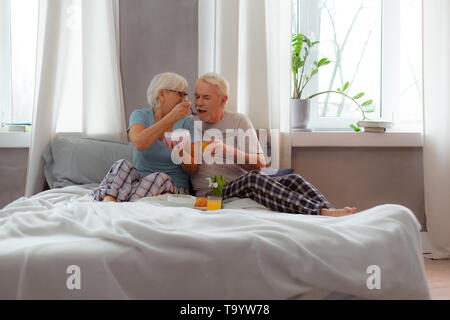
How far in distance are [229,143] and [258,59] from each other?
70 centimetres

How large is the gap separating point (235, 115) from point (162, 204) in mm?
847

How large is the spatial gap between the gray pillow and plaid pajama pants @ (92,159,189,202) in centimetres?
36

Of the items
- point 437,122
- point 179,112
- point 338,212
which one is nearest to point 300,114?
point 437,122

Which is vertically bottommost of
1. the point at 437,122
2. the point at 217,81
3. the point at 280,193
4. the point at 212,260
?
the point at 212,260

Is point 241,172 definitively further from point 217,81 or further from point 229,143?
point 217,81

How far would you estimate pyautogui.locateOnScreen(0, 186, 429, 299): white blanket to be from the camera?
3.78ft

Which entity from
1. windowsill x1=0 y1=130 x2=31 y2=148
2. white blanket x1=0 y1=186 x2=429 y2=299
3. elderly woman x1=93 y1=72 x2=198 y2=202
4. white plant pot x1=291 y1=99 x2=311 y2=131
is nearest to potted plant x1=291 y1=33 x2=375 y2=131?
white plant pot x1=291 y1=99 x2=311 y2=131

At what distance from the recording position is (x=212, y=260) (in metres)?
1.20

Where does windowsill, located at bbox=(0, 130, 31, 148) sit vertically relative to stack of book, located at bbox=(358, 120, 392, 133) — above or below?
below

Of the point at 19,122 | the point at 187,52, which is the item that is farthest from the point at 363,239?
the point at 19,122

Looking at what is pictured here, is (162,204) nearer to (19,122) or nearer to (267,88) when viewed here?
(267,88)

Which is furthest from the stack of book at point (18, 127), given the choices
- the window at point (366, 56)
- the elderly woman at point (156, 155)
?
the window at point (366, 56)

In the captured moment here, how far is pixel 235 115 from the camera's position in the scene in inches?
102

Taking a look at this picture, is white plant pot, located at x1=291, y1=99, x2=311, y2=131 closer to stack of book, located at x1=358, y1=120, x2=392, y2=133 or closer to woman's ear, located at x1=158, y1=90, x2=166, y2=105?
stack of book, located at x1=358, y1=120, x2=392, y2=133
